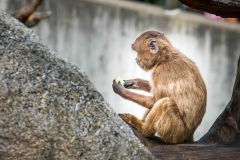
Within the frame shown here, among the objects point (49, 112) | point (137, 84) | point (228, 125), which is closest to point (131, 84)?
point (137, 84)

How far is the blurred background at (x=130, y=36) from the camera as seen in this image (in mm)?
10875

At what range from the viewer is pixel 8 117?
412 centimetres

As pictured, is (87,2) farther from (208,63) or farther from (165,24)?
(208,63)

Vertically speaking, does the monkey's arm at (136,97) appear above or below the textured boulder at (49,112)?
below

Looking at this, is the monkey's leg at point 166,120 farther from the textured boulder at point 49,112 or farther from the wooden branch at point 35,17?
the wooden branch at point 35,17

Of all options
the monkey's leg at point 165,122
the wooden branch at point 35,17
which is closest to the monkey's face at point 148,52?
the monkey's leg at point 165,122

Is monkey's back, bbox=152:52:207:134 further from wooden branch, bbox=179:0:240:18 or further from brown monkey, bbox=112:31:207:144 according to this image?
wooden branch, bbox=179:0:240:18

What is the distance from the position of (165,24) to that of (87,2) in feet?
6.20

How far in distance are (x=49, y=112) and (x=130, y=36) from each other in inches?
289

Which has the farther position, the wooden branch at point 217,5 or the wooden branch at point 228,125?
the wooden branch at point 228,125

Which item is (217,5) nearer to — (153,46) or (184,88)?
(184,88)

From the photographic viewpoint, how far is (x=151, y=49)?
597cm

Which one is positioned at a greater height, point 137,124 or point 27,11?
point 137,124

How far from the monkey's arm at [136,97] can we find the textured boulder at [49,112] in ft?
4.25
